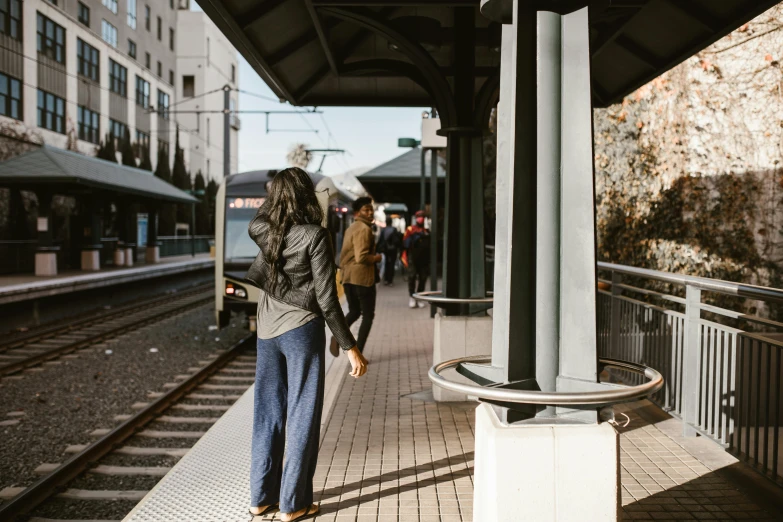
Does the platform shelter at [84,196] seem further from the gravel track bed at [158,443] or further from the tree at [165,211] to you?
the gravel track bed at [158,443]

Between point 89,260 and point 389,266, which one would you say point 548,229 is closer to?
point 389,266

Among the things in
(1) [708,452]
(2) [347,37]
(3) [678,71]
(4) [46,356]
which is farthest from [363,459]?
(3) [678,71]

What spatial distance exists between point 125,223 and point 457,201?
26.6 meters

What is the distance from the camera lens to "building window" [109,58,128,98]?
141 ft

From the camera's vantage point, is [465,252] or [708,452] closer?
[708,452]

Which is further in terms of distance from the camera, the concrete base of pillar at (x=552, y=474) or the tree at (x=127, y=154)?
the tree at (x=127, y=154)

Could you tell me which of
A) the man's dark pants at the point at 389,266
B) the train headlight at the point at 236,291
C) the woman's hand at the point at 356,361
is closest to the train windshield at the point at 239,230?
the train headlight at the point at 236,291

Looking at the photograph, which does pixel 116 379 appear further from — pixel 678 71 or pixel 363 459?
pixel 678 71

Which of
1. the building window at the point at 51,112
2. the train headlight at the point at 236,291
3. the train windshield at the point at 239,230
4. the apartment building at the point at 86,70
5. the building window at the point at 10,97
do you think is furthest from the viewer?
the building window at the point at 51,112

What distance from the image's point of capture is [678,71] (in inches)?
458

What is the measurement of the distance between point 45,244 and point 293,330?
21.3 metres

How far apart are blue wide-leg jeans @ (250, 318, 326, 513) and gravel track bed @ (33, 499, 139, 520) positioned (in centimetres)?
192

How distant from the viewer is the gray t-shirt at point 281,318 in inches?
154

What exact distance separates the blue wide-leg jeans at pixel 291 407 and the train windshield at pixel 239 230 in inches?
331
